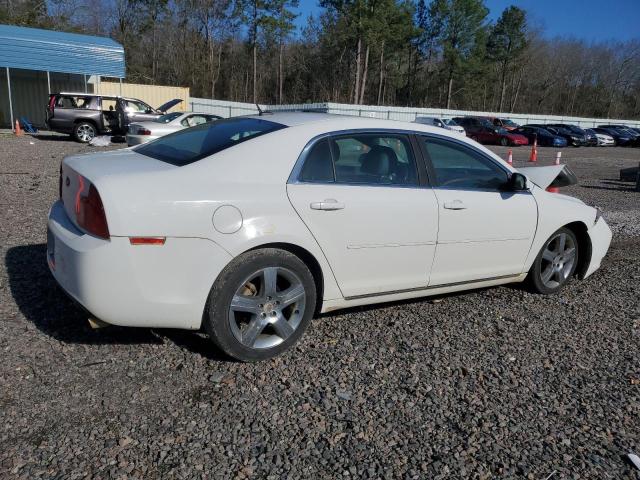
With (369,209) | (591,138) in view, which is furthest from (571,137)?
(369,209)

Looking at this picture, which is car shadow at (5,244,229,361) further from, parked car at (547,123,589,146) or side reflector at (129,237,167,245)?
parked car at (547,123,589,146)

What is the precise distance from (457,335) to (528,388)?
769mm

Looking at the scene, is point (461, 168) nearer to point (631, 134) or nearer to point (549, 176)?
point (549, 176)

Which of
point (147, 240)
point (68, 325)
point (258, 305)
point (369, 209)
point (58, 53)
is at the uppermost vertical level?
point (58, 53)

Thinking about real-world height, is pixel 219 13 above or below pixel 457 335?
above

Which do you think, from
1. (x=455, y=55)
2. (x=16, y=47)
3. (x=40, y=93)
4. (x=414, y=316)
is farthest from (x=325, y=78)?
(x=414, y=316)

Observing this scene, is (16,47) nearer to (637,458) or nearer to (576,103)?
(637,458)

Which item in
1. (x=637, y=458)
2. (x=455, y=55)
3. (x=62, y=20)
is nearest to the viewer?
(x=637, y=458)

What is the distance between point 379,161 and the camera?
390 centimetres

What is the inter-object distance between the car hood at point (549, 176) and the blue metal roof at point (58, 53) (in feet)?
82.2

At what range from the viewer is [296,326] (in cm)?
348

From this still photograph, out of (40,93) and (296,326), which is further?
(40,93)

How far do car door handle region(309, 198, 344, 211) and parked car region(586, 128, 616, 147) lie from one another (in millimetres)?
39685

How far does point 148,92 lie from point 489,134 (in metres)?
20.1
